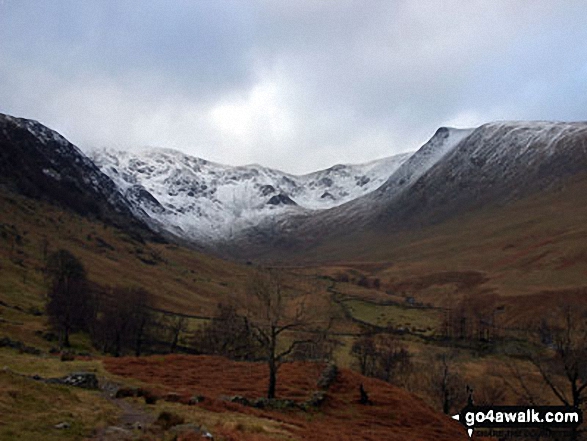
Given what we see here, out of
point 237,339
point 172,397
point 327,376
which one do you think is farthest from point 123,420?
point 237,339

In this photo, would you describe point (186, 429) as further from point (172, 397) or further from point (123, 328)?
point (123, 328)

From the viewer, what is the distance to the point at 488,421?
31.4 metres

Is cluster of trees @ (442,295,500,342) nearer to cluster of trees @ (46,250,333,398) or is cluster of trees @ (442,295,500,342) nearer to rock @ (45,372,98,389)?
cluster of trees @ (46,250,333,398)

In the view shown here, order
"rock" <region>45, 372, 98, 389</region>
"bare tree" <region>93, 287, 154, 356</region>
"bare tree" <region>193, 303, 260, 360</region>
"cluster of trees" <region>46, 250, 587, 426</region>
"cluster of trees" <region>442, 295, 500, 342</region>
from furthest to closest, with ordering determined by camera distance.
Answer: "cluster of trees" <region>442, 295, 500, 342</region>, "bare tree" <region>93, 287, 154, 356</region>, "bare tree" <region>193, 303, 260, 360</region>, "cluster of trees" <region>46, 250, 587, 426</region>, "rock" <region>45, 372, 98, 389</region>

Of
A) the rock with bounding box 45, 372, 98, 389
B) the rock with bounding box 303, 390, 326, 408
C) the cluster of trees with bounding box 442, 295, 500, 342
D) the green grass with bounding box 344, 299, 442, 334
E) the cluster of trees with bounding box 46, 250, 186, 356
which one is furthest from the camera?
the green grass with bounding box 344, 299, 442, 334

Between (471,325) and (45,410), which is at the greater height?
(471,325)

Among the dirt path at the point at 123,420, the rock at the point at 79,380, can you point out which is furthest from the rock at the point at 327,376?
the rock at the point at 79,380

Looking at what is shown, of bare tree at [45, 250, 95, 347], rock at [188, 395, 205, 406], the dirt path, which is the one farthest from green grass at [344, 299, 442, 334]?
the dirt path

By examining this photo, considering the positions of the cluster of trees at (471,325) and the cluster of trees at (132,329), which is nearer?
the cluster of trees at (132,329)

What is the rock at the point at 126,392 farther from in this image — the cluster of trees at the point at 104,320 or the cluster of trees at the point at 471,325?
the cluster of trees at the point at 471,325

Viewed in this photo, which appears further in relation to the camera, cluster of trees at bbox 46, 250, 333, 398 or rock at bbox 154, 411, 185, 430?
cluster of trees at bbox 46, 250, 333, 398

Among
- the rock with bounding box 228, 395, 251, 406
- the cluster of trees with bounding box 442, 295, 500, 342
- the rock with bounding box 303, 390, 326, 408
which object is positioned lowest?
the rock with bounding box 303, 390, 326, 408

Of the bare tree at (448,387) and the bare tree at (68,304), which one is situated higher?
the bare tree at (68,304)

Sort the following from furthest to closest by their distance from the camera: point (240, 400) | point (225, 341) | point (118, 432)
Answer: point (225, 341) → point (240, 400) → point (118, 432)
